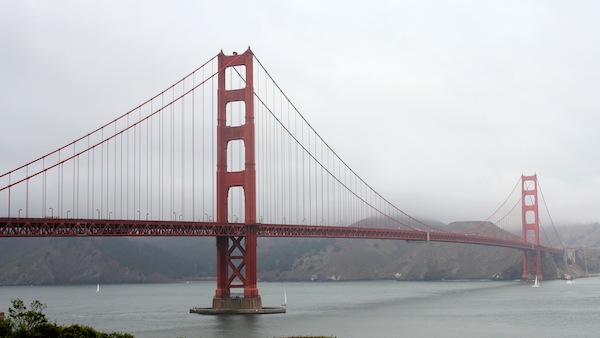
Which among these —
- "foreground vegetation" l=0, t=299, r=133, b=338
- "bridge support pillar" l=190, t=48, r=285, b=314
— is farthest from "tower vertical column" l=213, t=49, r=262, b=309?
"foreground vegetation" l=0, t=299, r=133, b=338

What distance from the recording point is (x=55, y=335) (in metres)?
32.5

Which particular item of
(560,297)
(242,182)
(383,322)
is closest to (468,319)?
(383,322)

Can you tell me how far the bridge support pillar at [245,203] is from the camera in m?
64.1

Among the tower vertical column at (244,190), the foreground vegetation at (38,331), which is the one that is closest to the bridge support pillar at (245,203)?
the tower vertical column at (244,190)

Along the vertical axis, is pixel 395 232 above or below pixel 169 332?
above

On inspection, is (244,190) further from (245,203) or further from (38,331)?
(38,331)

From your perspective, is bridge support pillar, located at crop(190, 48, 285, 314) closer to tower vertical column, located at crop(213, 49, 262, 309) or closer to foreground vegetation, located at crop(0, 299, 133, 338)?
tower vertical column, located at crop(213, 49, 262, 309)

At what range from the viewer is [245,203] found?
6419 cm

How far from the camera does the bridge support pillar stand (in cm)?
6406

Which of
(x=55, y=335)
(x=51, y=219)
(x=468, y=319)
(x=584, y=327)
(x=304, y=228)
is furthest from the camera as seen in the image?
(x=304, y=228)

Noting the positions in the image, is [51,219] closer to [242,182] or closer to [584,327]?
[242,182]

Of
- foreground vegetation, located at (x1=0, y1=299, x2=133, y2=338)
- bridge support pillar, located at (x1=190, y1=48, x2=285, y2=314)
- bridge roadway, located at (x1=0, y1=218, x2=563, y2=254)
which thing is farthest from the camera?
bridge support pillar, located at (x1=190, y1=48, x2=285, y2=314)

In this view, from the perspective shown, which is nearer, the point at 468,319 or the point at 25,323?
the point at 25,323

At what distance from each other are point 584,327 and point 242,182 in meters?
26.7
